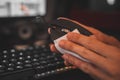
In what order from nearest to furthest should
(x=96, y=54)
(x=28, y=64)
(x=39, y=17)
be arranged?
(x=96, y=54)
(x=28, y=64)
(x=39, y=17)

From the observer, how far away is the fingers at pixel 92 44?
0.45 metres

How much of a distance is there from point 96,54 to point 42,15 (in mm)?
490

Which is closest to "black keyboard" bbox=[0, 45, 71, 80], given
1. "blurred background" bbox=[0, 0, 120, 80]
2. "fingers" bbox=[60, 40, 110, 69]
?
"blurred background" bbox=[0, 0, 120, 80]

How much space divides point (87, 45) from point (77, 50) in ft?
0.07

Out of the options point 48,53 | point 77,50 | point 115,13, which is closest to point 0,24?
point 48,53

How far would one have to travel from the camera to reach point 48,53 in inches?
27.6

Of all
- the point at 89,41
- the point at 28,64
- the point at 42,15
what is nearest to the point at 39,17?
the point at 42,15

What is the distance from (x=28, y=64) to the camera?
602 mm

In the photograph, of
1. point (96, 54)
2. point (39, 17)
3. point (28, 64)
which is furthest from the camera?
point (39, 17)

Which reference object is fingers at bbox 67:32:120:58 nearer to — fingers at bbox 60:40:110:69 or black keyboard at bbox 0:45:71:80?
fingers at bbox 60:40:110:69

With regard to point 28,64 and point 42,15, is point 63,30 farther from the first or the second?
point 42,15

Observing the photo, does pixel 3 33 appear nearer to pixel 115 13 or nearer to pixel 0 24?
pixel 0 24

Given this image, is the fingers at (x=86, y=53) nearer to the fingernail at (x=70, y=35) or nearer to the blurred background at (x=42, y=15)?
the fingernail at (x=70, y=35)

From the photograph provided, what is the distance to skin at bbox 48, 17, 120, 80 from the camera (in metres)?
0.43
